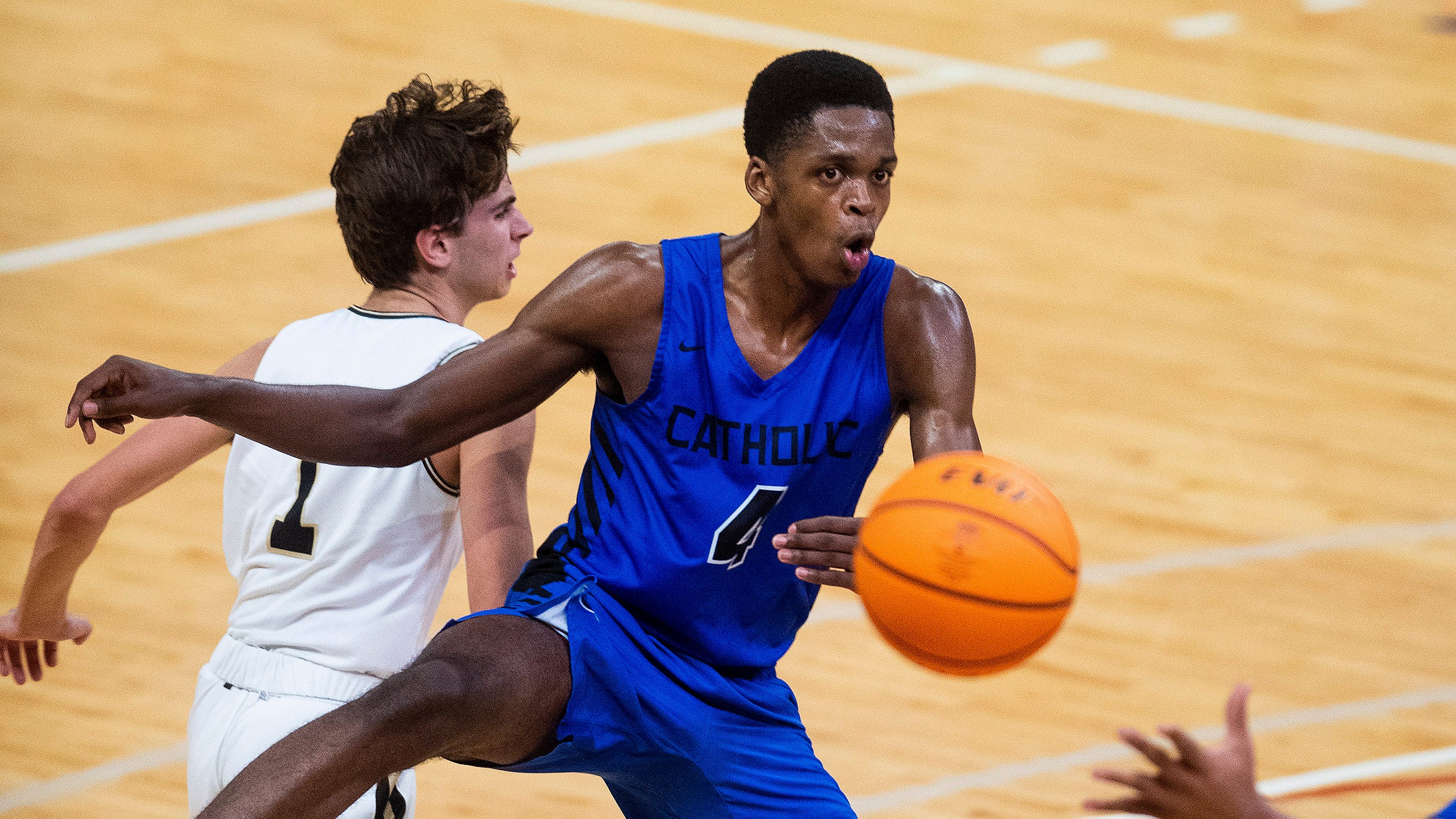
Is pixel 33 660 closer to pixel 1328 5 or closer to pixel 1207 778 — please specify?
pixel 1207 778

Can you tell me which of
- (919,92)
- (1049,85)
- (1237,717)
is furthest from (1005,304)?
(1237,717)

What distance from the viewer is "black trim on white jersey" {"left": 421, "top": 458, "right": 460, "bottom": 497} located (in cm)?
362

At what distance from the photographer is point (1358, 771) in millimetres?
5535

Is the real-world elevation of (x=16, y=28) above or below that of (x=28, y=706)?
above

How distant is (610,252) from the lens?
3.54 metres

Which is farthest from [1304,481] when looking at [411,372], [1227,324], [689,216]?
[411,372]

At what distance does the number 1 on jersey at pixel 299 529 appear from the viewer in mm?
3543

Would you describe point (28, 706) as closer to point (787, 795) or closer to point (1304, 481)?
point (787, 795)

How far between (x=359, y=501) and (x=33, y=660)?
3.79 ft

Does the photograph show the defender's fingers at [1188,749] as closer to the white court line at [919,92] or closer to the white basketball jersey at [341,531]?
the white basketball jersey at [341,531]

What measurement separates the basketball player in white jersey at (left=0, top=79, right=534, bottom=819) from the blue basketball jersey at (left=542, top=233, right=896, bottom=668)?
0.25 meters

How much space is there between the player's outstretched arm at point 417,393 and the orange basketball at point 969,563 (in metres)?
0.75

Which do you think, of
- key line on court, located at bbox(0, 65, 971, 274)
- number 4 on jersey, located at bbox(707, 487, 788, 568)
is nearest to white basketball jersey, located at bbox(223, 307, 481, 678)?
number 4 on jersey, located at bbox(707, 487, 788, 568)

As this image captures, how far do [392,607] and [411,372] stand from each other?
504mm
